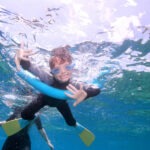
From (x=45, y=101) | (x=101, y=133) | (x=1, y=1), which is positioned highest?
(x=1, y=1)

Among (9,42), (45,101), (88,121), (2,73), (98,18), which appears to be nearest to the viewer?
(45,101)

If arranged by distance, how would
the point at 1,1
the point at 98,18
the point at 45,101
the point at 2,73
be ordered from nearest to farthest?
1. the point at 45,101
2. the point at 1,1
3. the point at 98,18
4. the point at 2,73

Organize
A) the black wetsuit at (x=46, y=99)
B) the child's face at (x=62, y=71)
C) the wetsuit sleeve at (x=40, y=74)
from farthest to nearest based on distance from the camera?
the wetsuit sleeve at (x=40, y=74), the black wetsuit at (x=46, y=99), the child's face at (x=62, y=71)

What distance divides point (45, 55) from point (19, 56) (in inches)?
321

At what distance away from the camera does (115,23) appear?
1228 centimetres

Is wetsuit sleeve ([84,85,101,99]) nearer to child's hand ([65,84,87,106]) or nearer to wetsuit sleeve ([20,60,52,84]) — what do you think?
child's hand ([65,84,87,106])

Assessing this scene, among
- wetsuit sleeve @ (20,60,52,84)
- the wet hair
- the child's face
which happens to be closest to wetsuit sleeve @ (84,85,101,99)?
the child's face

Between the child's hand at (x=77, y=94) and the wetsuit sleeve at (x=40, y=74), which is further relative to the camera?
the wetsuit sleeve at (x=40, y=74)

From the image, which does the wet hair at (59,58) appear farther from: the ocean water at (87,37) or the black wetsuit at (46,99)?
the ocean water at (87,37)

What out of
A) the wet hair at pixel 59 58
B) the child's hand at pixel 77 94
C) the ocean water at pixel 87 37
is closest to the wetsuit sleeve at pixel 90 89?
the child's hand at pixel 77 94

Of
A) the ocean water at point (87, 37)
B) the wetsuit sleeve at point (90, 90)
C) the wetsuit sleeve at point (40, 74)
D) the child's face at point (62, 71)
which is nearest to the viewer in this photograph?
the child's face at point (62, 71)

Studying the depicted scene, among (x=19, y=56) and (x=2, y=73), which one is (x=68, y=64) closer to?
(x=19, y=56)

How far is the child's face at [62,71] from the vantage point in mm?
6723

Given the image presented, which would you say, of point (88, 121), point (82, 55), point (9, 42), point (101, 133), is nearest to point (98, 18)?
point (82, 55)
